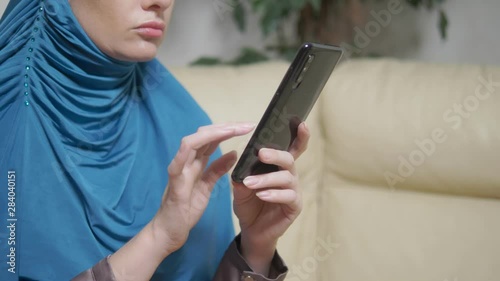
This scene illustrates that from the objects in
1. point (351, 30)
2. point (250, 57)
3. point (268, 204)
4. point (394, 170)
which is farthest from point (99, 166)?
point (351, 30)

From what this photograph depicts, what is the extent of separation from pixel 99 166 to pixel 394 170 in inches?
30.0

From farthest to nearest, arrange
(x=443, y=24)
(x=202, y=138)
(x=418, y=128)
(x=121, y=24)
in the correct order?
(x=443, y=24) < (x=418, y=128) < (x=121, y=24) < (x=202, y=138)

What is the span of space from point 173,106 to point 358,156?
0.54 m

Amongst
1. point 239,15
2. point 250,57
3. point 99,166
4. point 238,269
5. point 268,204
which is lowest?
point 238,269

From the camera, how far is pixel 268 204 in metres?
1.08

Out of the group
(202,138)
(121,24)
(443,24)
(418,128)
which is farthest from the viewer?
(443,24)

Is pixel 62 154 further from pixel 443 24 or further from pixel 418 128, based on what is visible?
pixel 443 24

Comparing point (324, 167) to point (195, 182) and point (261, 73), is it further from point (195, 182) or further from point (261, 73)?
point (195, 182)

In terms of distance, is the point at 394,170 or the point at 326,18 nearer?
the point at 394,170

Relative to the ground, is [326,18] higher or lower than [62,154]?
higher

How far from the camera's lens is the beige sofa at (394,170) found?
4.86 feet

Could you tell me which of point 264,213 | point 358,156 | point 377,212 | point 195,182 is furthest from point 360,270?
point 195,182

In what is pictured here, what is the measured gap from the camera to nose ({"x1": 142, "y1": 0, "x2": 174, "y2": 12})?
1002mm

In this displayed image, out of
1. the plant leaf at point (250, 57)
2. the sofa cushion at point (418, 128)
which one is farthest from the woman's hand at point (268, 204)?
the plant leaf at point (250, 57)
